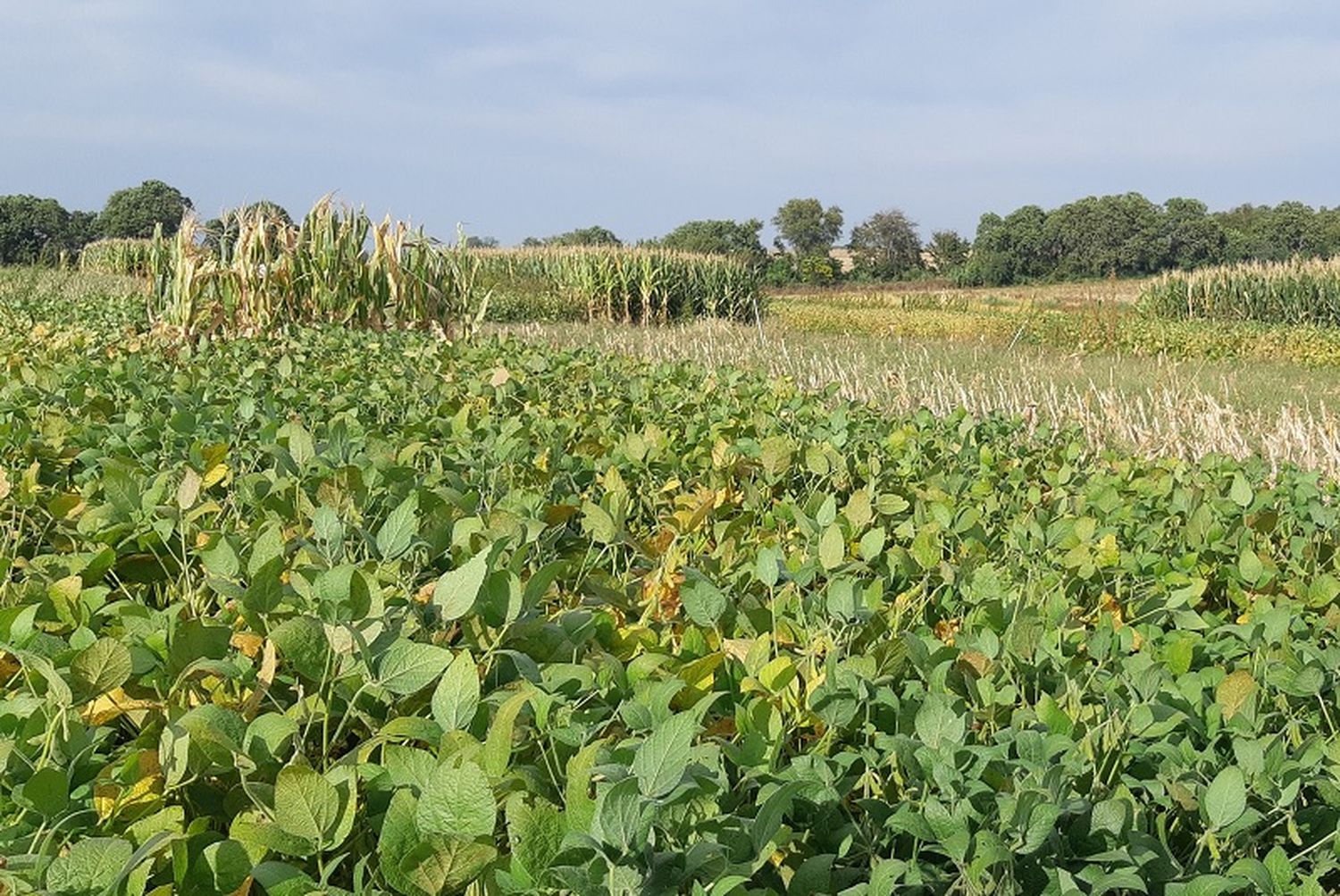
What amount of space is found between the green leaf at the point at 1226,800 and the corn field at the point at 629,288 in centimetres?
2254

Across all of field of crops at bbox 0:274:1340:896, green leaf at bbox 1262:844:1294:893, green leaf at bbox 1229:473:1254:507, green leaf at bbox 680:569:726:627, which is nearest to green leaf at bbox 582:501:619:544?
field of crops at bbox 0:274:1340:896

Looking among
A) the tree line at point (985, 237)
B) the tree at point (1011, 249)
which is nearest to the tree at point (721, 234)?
the tree line at point (985, 237)

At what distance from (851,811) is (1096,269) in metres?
88.3

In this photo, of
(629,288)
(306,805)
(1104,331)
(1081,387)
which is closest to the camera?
(306,805)

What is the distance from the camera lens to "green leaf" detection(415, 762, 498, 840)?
90 cm

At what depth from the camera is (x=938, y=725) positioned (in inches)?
48.1

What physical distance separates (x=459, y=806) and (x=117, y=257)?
125ft

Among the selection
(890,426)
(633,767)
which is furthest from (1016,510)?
(633,767)

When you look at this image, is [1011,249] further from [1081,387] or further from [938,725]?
[938,725]

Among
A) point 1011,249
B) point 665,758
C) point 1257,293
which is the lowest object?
point 665,758

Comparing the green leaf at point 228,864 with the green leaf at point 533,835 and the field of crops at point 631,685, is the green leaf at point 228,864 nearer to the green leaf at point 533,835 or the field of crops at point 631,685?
the field of crops at point 631,685

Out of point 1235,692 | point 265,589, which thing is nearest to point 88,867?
point 265,589

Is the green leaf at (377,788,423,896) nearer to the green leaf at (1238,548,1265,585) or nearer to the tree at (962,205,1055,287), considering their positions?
the green leaf at (1238,548,1265,585)

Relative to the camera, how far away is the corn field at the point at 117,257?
3156 cm
